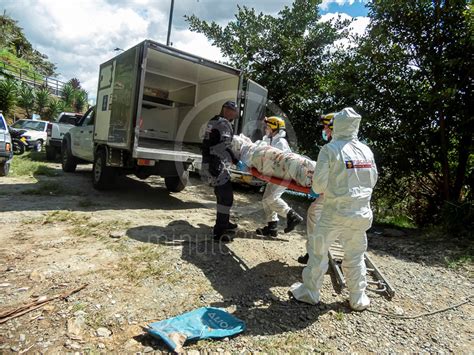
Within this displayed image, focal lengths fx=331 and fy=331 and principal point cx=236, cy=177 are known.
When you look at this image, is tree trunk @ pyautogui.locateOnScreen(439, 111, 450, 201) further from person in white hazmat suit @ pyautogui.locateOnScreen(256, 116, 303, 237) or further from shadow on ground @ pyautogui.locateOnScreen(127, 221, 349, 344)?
shadow on ground @ pyautogui.locateOnScreen(127, 221, 349, 344)

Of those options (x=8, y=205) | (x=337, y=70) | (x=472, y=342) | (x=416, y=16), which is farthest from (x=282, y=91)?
(x=472, y=342)

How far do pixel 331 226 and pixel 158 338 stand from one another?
5.46 feet

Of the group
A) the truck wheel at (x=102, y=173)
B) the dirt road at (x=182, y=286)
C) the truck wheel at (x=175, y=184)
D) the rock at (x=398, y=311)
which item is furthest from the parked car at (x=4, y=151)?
the rock at (x=398, y=311)

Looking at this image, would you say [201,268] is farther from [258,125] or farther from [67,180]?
[67,180]

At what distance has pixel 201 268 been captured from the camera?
3.56 metres

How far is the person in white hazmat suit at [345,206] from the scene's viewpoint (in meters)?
2.84

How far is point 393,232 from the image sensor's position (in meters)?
6.52

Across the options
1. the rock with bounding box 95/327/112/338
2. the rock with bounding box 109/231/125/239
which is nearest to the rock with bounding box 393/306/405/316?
the rock with bounding box 95/327/112/338

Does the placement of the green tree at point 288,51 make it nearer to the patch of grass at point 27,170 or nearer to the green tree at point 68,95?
the patch of grass at point 27,170

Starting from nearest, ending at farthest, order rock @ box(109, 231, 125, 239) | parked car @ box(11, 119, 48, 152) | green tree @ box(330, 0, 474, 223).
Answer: rock @ box(109, 231, 125, 239), green tree @ box(330, 0, 474, 223), parked car @ box(11, 119, 48, 152)

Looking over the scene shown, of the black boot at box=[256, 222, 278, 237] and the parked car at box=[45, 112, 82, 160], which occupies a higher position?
the parked car at box=[45, 112, 82, 160]

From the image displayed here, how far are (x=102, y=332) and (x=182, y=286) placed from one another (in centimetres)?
90

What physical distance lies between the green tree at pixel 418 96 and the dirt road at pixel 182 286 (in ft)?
6.59

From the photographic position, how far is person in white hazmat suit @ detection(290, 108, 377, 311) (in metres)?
2.84
